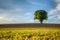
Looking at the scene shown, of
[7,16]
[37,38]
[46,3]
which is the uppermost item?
[46,3]

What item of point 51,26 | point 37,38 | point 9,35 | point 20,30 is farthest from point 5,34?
point 51,26

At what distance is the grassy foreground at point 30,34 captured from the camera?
4551 millimetres

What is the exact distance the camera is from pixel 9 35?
15.3 feet

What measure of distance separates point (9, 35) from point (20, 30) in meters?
0.39

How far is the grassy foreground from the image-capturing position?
4551 millimetres

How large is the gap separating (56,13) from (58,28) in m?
0.39

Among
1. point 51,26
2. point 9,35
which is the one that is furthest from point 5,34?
point 51,26

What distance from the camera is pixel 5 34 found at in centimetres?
470

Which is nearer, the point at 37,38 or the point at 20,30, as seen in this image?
the point at 37,38

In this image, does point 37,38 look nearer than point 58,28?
Yes

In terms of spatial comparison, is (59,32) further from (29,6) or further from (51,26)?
(29,6)

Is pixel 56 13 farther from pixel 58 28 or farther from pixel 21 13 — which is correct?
pixel 21 13

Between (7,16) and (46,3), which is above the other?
(46,3)

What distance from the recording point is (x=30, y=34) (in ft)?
15.3
